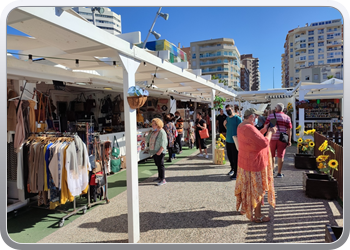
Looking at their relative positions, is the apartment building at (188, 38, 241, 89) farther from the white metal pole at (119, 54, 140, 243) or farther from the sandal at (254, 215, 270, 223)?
the white metal pole at (119, 54, 140, 243)

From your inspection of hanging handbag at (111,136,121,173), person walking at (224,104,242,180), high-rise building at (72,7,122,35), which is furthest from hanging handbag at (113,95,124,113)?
high-rise building at (72,7,122,35)

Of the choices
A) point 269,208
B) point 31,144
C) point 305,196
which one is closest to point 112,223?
point 31,144

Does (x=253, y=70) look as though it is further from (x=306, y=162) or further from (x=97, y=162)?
(x=97, y=162)

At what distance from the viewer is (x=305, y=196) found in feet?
13.1

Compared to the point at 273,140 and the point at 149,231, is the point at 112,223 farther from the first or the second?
the point at 273,140

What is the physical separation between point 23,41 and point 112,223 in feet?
8.57

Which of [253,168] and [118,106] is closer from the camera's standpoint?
[253,168]

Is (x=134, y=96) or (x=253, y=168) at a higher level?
(x=134, y=96)

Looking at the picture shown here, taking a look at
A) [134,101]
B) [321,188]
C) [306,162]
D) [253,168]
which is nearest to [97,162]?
Result: [134,101]

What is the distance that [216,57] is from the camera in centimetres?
6781

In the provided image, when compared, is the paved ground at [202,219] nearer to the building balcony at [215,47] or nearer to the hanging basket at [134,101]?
the hanging basket at [134,101]

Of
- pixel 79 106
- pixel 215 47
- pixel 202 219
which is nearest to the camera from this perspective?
pixel 202 219

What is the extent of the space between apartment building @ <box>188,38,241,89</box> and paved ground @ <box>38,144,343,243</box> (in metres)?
65.0

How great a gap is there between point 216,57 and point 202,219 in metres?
69.0
